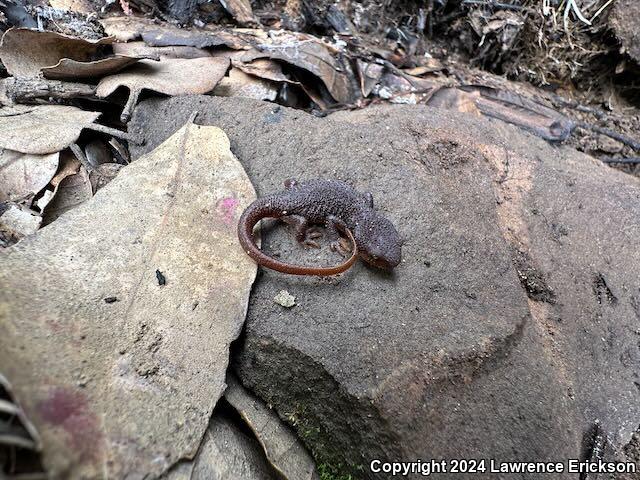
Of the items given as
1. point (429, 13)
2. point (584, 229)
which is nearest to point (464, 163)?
point (584, 229)

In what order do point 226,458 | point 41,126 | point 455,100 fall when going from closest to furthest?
point 226,458 < point 41,126 < point 455,100

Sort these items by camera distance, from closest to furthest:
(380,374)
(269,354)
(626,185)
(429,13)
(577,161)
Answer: (380,374) → (269,354) → (626,185) → (577,161) → (429,13)

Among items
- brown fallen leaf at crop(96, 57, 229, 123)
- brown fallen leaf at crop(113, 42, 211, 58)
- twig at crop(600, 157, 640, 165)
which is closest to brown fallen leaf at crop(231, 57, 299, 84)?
brown fallen leaf at crop(96, 57, 229, 123)

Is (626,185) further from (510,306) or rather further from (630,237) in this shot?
(510,306)

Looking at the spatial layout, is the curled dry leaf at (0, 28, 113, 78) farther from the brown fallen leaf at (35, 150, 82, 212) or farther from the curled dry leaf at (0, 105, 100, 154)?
the brown fallen leaf at (35, 150, 82, 212)

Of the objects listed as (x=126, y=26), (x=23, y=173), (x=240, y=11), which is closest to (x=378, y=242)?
(x=23, y=173)

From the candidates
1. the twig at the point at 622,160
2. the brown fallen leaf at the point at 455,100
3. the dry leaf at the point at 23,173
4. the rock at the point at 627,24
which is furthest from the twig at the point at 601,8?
the dry leaf at the point at 23,173

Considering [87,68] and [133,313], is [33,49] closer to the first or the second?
[87,68]
